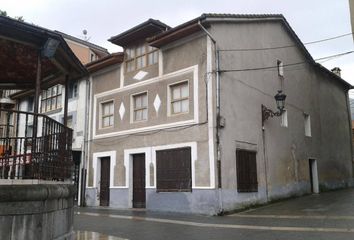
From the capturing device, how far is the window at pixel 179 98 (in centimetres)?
1633

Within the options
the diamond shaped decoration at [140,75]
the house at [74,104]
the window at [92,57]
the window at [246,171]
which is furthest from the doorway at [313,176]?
the window at [92,57]

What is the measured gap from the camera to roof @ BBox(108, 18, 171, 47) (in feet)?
58.6

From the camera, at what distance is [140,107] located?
18.4 meters

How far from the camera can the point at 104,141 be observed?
19734mm

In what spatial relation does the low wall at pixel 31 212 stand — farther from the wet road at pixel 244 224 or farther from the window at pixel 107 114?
the window at pixel 107 114

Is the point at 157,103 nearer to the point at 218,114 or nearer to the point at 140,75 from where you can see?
the point at 140,75

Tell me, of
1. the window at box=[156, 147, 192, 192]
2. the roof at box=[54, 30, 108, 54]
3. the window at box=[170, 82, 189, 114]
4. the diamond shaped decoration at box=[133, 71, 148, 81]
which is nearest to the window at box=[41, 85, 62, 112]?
the roof at box=[54, 30, 108, 54]

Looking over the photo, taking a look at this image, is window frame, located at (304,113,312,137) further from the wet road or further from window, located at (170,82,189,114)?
window, located at (170,82,189,114)

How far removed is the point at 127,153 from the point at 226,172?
5.37m

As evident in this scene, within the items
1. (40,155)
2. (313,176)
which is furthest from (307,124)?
(40,155)

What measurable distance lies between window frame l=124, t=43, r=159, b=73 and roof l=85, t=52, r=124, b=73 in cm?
35

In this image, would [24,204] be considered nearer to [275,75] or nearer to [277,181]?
[277,181]

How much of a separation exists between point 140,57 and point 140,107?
95.4 inches

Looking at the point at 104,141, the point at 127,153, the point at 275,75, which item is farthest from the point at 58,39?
the point at 275,75
